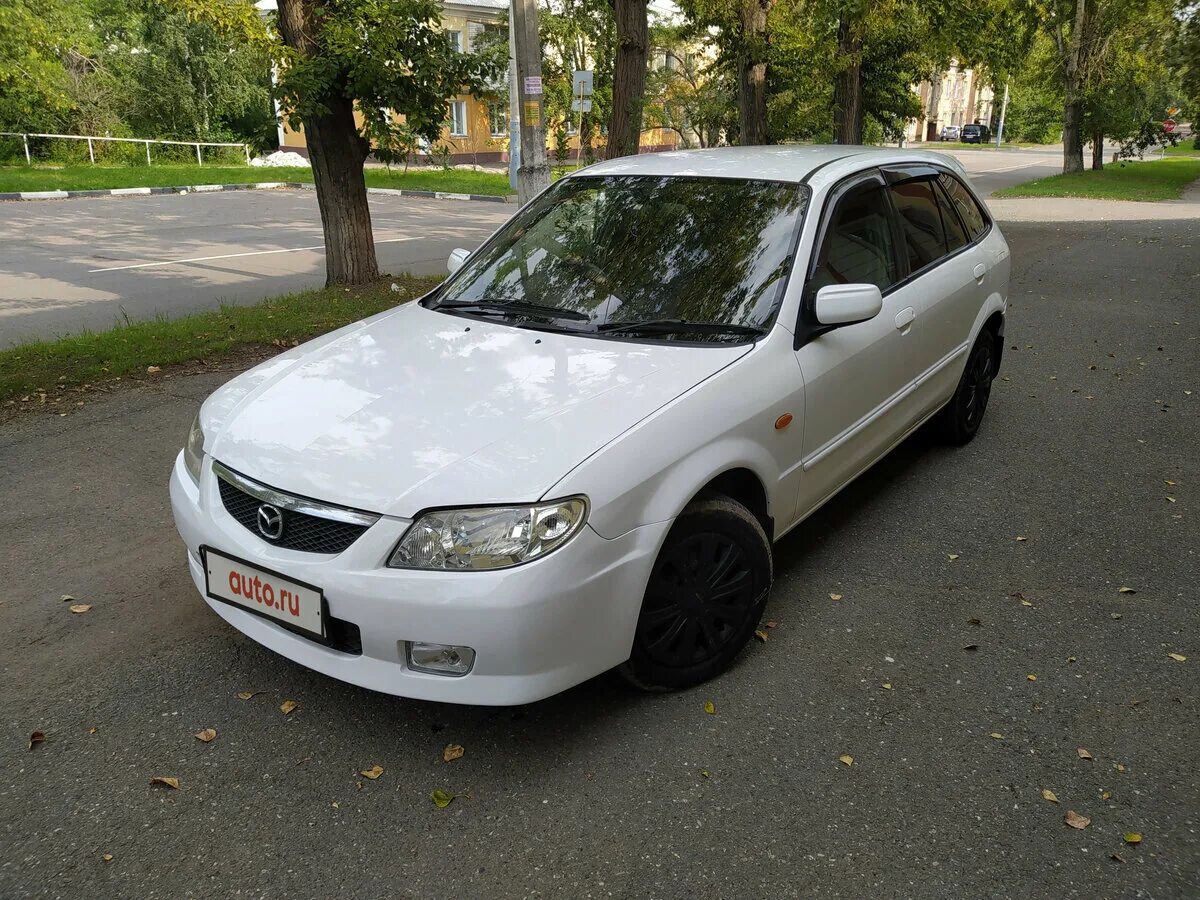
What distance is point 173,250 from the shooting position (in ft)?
46.9

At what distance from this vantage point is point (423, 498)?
2.64 metres

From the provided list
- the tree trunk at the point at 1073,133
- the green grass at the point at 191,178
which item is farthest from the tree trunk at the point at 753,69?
the tree trunk at the point at 1073,133

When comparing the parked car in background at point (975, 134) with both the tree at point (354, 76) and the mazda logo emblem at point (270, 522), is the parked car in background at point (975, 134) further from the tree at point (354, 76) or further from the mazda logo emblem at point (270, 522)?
the mazda logo emblem at point (270, 522)

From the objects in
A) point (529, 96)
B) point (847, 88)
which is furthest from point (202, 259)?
point (847, 88)

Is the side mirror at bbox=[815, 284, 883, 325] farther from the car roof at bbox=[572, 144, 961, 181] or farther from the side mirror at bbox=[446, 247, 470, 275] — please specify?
the side mirror at bbox=[446, 247, 470, 275]

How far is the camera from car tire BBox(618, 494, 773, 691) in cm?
302

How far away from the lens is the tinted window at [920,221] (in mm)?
4510

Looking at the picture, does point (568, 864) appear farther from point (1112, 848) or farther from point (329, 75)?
point (329, 75)

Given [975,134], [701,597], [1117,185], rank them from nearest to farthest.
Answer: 1. [701,597]
2. [1117,185]
3. [975,134]

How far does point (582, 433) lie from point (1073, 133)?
33.1 metres

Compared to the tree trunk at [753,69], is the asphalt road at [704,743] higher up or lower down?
lower down

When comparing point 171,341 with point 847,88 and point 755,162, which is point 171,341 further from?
point 847,88

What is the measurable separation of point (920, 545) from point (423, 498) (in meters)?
2.60

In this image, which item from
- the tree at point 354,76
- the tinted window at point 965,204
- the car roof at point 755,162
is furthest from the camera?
the tree at point 354,76
